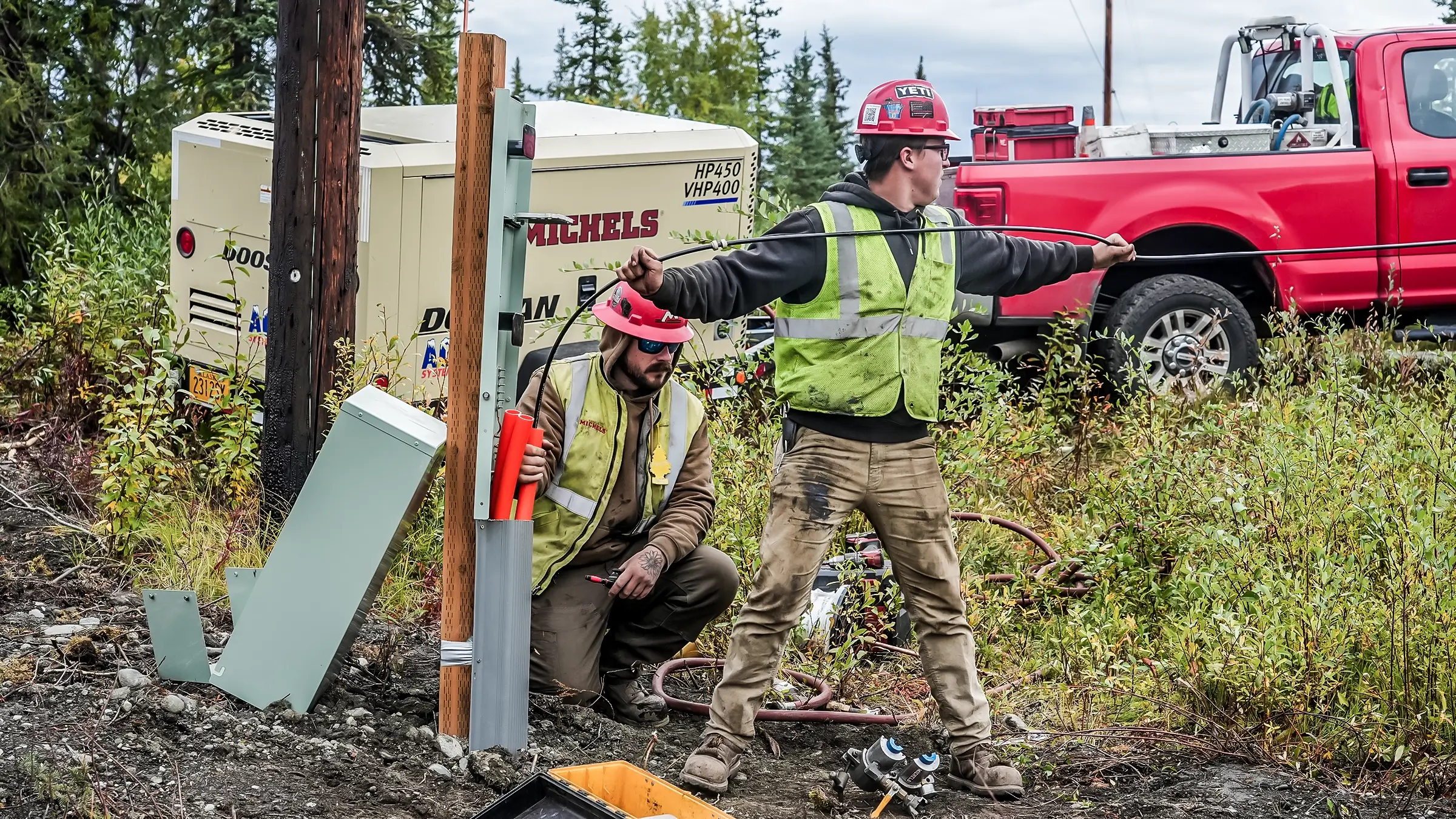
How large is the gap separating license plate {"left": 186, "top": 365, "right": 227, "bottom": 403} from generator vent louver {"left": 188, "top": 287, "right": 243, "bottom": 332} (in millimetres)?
327

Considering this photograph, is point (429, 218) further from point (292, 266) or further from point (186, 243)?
point (186, 243)

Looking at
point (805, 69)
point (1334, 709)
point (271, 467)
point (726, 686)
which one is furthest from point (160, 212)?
point (805, 69)

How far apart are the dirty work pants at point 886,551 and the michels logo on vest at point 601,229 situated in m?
3.86

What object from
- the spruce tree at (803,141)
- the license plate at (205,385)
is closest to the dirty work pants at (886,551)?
the license plate at (205,385)

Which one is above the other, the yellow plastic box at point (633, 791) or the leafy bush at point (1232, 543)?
the leafy bush at point (1232, 543)

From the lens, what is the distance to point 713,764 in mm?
3930

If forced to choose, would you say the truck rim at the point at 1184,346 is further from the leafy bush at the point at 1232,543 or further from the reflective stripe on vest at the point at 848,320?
the reflective stripe on vest at the point at 848,320

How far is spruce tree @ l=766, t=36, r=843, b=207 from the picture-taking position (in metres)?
30.3

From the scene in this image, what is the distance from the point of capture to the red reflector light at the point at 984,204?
7801 mm

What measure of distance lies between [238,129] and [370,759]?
15.4 feet

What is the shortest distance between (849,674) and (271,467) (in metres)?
2.71

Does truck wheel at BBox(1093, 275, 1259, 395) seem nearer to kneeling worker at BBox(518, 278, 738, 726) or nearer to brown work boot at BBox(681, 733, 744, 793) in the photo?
kneeling worker at BBox(518, 278, 738, 726)

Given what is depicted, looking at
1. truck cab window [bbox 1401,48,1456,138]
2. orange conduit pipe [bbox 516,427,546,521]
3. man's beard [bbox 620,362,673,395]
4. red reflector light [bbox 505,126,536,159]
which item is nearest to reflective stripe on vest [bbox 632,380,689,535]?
man's beard [bbox 620,362,673,395]

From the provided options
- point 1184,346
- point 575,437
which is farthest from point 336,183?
point 1184,346
